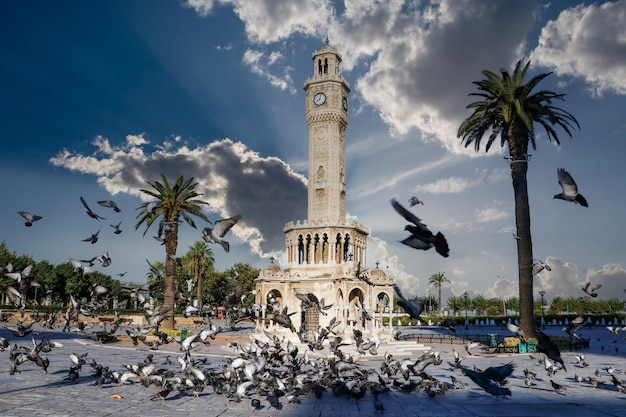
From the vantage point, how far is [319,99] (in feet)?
202

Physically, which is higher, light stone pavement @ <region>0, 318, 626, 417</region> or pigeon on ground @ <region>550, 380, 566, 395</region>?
pigeon on ground @ <region>550, 380, 566, 395</region>

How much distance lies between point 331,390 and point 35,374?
1128 centimetres

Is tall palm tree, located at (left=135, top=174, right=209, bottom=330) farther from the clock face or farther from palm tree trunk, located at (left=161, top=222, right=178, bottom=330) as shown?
the clock face

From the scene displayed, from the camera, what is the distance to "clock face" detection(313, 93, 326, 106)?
61319 millimetres

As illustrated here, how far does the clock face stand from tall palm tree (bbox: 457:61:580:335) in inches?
1176

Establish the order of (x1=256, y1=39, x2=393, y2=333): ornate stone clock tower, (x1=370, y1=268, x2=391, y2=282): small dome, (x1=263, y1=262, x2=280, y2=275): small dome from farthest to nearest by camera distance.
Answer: (x1=263, y1=262, x2=280, y2=275): small dome → (x1=256, y1=39, x2=393, y2=333): ornate stone clock tower → (x1=370, y1=268, x2=391, y2=282): small dome

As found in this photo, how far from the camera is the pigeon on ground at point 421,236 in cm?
844

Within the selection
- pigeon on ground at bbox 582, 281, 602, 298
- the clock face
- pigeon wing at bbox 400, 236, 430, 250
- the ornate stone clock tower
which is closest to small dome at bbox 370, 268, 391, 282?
the ornate stone clock tower

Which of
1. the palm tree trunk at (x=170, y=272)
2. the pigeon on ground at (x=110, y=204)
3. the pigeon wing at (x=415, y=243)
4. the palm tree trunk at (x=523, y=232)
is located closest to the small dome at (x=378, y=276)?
the palm tree trunk at (x=523, y=232)

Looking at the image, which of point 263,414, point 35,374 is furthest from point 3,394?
point 263,414

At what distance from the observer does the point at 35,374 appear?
58.5 ft

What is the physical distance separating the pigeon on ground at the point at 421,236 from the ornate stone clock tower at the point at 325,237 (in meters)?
41.3

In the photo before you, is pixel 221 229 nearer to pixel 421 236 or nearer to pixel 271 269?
pixel 421 236

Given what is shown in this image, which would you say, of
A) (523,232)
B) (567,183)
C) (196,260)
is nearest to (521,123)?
(523,232)
